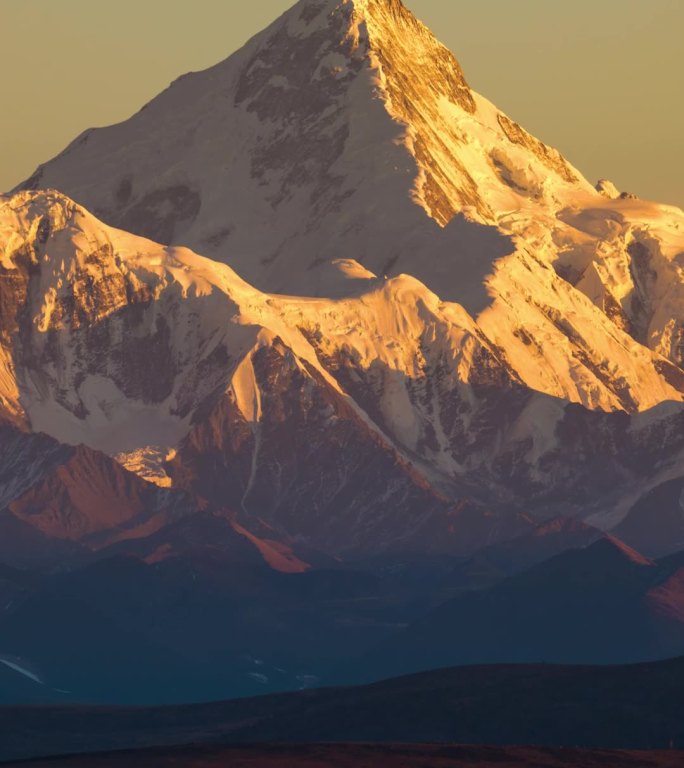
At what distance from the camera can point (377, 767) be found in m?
200

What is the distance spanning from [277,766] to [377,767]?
616 cm

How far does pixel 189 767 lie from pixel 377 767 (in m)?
11.5

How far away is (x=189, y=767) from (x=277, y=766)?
5.44 meters

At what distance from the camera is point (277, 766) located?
199750 millimetres

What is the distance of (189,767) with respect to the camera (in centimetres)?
19888
